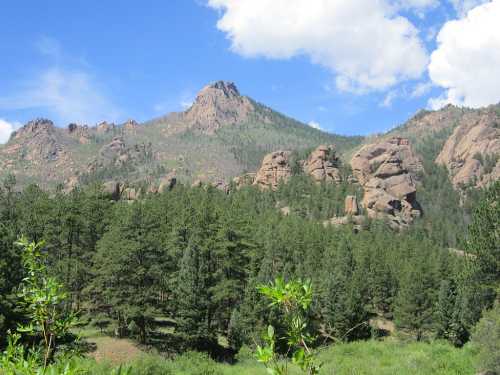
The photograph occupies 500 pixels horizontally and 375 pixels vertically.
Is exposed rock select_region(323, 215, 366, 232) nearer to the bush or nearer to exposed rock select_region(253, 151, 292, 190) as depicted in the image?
exposed rock select_region(253, 151, 292, 190)

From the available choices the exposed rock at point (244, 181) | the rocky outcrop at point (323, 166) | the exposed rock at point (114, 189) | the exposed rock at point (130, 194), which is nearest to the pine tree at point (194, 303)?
the exposed rock at point (114, 189)

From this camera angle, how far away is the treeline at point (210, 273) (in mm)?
33281

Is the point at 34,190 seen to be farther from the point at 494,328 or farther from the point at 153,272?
the point at 494,328

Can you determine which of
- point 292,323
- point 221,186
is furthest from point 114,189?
point 292,323

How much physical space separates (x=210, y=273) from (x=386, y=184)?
103944 mm

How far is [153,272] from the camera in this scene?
36438mm

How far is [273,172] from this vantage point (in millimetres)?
143125

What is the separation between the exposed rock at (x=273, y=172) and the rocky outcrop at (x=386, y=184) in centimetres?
2534

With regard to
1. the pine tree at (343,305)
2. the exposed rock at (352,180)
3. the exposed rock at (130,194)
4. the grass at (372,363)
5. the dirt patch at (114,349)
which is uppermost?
the exposed rock at (352,180)

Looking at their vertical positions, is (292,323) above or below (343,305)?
above

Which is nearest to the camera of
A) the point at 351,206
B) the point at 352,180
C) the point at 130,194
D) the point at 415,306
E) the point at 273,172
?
the point at 415,306

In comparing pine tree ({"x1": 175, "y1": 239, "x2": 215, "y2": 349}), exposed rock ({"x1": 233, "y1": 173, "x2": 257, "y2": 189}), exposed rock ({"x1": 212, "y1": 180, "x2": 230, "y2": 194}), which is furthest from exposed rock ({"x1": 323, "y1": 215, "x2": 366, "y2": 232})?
pine tree ({"x1": 175, "y1": 239, "x2": 215, "y2": 349})

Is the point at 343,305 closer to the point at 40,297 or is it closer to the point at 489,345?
the point at 489,345

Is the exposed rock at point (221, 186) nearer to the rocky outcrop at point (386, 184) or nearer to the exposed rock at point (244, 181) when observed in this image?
the exposed rock at point (244, 181)
